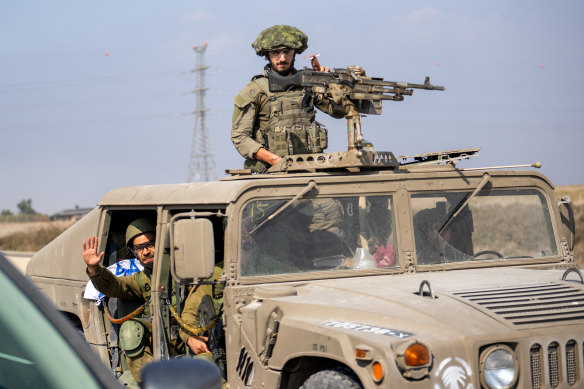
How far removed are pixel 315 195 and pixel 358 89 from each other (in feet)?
3.66

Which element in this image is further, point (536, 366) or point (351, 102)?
point (351, 102)

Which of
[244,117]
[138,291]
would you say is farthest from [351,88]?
[138,291]

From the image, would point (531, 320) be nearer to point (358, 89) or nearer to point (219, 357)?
point (219, 357)

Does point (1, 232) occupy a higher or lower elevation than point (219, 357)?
higher

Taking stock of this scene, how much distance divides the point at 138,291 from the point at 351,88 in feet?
6.52

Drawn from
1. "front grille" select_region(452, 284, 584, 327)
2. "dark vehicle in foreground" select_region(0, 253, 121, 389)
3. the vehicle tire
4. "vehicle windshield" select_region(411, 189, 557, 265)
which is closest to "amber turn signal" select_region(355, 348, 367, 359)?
the vehicle tire

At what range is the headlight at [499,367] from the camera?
400cm

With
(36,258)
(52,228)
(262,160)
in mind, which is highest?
(52,228)

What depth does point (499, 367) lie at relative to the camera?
4.03 metres

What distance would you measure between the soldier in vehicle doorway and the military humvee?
0.19 metres

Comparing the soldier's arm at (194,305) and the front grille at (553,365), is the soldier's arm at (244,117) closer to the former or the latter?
the soldier's arm at (194,305)

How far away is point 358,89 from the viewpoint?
19.9 ft

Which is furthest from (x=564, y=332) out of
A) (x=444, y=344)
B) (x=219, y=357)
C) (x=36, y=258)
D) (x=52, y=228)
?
(x=52, y=228)

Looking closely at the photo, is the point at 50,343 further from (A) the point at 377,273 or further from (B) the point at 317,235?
(A) the point at 377,273
